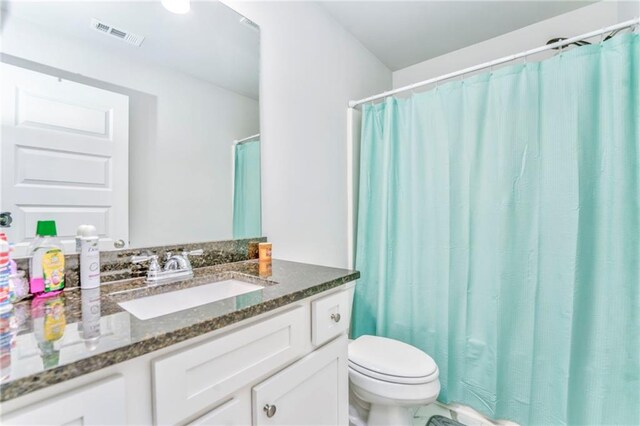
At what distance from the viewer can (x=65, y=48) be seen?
87 cm

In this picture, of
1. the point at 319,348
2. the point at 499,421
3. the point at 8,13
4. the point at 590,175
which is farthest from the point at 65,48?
the point at 499,421

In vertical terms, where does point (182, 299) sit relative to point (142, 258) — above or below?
below

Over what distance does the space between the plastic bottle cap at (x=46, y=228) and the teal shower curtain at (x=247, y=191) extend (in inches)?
24.0

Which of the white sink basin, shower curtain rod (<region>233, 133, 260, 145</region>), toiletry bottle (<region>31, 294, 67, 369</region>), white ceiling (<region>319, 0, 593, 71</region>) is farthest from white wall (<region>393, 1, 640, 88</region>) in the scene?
toiletry bottle (<region>31, 294, 67, 369</region>)

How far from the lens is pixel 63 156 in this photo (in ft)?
2.81

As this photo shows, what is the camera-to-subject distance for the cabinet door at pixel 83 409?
1.37 ft

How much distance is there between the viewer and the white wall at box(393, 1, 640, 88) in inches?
65.1

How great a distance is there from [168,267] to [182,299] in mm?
156

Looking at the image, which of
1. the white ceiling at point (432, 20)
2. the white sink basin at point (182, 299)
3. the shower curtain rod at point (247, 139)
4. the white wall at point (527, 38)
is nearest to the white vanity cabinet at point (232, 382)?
the white sink basin at point (182, 299)

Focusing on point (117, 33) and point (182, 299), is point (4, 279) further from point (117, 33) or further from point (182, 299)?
point (117, 33)

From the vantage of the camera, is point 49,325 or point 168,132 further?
point 168,132

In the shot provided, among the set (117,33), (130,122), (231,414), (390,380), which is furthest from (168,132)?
(390,380)

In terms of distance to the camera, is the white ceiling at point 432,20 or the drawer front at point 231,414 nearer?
the drawer front at point 231,414

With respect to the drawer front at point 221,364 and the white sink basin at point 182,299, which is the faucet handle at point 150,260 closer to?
the white sink basin at point 182,299
